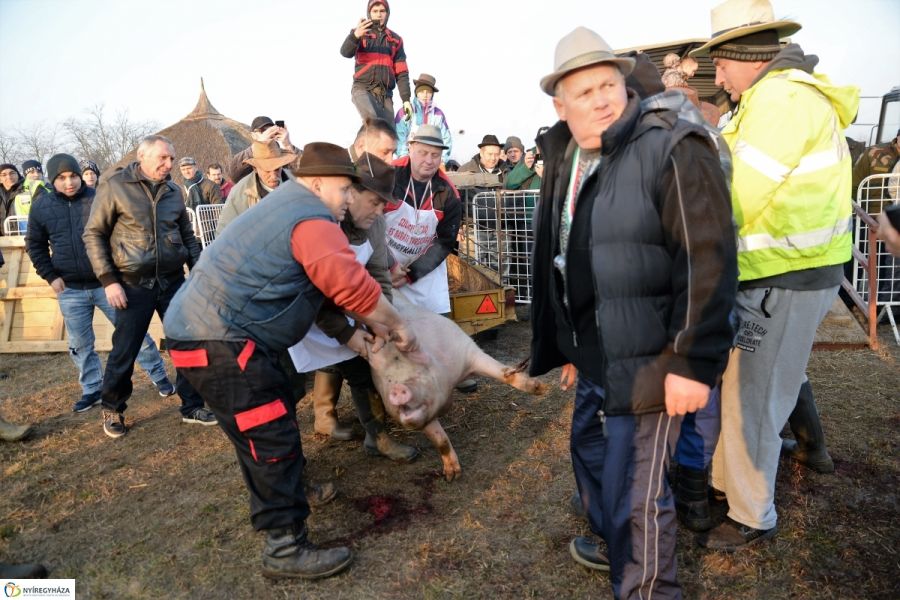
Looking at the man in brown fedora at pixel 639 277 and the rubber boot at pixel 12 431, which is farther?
the rubber boot at pixel 12 431

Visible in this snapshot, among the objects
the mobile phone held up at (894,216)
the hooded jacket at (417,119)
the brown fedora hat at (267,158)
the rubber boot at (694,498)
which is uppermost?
the hooded jacket at (417,119)

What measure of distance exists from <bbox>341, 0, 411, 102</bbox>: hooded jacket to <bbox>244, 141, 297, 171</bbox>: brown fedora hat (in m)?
3.44

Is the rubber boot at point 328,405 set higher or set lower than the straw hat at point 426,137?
lower

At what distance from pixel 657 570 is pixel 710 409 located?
0.99m

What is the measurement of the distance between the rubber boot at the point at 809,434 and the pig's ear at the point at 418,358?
7.07 ft

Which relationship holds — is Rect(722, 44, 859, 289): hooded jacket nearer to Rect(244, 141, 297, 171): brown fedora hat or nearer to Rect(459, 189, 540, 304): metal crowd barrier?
Rect(244, 141, 297, 171): brown fedora hat

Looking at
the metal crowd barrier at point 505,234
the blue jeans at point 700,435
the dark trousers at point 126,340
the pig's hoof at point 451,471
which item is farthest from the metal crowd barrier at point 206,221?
the blue jeans at point 700,435

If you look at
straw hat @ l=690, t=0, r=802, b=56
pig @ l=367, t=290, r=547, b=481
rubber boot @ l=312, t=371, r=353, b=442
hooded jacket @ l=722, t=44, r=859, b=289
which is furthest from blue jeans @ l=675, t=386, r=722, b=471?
rubber boot @ l=312, t=371, r=353, b=442

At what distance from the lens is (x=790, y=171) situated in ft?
7.73

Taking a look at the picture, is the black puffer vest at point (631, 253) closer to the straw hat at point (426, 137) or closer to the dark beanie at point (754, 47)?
the dark beanie at point (754, 47)

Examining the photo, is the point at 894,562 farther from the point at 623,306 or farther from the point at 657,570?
the point at 623,306

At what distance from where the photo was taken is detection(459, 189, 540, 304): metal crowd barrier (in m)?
7.41

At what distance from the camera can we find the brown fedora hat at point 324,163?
264 cm

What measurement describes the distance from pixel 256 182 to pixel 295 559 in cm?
244
